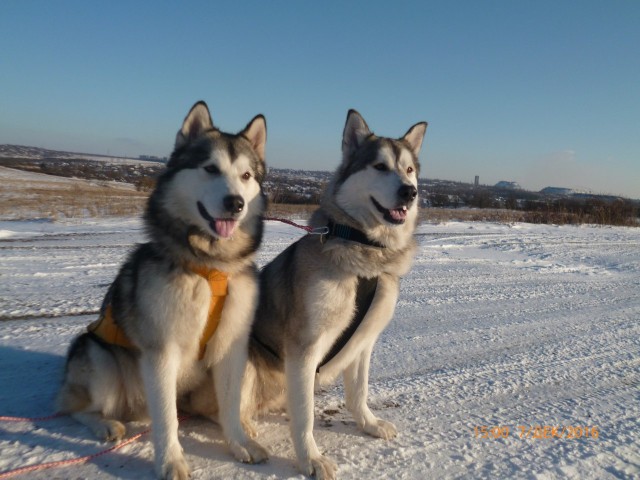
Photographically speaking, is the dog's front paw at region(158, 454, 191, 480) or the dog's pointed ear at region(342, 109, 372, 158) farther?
the dog's pointed ear at region(342, 109, 372, 158)

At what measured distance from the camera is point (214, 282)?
2.72m

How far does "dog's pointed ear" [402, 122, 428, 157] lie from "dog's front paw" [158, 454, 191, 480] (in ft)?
9.97

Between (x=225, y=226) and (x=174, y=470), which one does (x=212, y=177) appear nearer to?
(x=225, y=226)

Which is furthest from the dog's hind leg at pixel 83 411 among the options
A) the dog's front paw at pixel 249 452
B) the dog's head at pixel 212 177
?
the dog's head at pixel 212 177

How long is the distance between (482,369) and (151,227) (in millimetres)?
3401

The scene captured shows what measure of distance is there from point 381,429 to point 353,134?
237cm

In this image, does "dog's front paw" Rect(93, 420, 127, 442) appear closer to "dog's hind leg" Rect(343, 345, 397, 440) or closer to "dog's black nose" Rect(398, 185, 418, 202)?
"dog's hind leg" Rect(343, 345, 397, 440)

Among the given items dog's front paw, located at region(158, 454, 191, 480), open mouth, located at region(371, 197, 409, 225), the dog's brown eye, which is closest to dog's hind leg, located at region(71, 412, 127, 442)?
dog's front paw, located at region(158, 454, 191, 480)

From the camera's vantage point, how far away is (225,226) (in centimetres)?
276

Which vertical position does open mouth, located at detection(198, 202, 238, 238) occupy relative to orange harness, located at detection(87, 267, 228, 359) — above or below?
above

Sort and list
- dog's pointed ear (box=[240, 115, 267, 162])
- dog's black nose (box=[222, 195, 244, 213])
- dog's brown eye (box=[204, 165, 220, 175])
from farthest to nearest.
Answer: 1. dog's pointed ear (box=[240, 115, 267, 162])
2. dog's brown eye (box=[204, 165, 220, 175])
3. dog's black nose (box=[222, 195, 244, 213])

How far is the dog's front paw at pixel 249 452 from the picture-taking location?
2721mm

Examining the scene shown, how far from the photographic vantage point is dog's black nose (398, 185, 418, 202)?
118 inches
